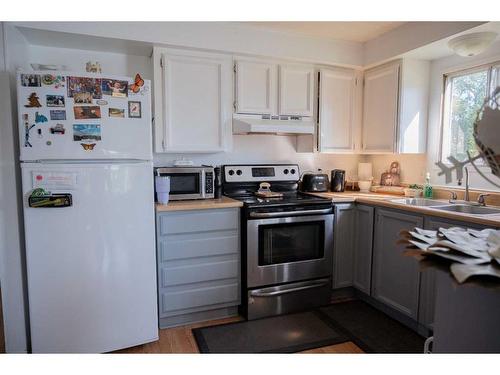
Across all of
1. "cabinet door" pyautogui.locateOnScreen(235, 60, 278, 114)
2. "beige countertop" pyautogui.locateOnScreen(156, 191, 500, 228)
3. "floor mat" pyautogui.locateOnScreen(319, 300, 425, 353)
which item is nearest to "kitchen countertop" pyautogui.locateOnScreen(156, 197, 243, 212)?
"beige countertop" pyautogui.locateOnScreen(156, 191, 500, 228)

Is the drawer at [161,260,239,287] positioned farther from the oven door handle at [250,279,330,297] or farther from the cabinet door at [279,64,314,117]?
the cabinet door at [279,64,314,117]

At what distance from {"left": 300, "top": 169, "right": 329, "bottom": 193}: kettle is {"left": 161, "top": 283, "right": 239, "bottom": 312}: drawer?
1.17 m

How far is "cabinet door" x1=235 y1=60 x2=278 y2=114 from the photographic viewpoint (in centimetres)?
271

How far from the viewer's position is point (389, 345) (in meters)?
2.11

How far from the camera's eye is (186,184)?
8.47ft

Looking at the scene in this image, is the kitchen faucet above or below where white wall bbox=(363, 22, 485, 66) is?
below

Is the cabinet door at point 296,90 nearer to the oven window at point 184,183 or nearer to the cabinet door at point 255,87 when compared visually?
the cabinet door at point 255,87

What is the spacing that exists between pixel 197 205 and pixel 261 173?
0.89 m

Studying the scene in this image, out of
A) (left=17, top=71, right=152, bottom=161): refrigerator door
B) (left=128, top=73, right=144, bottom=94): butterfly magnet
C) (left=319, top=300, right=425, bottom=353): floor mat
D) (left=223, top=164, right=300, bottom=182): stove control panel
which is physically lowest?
(left=319, top=300, right=425, bottom=353): floor mat

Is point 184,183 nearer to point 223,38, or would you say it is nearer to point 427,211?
point 223,38

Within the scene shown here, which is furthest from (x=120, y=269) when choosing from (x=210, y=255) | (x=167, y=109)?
(x=167, y=109)

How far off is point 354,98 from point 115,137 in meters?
2.27
